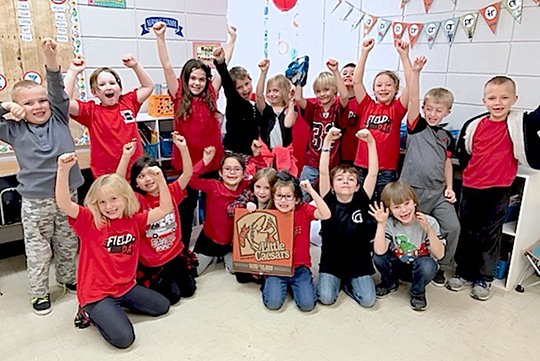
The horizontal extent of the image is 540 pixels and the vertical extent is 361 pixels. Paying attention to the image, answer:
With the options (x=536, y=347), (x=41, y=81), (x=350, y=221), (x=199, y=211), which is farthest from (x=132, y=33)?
(x=536, y=347)

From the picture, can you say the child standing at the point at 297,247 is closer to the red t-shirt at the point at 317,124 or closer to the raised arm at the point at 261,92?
the red t-shirt at the point at 317,124

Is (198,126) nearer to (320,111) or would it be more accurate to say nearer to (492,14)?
(320,111)

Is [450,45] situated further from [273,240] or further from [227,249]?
[227,249]

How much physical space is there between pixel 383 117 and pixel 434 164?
34 cm

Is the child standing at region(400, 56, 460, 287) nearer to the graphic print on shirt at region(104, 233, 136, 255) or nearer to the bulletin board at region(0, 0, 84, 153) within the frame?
the graphic print on shirt at region(104, 233, 136, 255)

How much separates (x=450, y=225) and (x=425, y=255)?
0.77ft

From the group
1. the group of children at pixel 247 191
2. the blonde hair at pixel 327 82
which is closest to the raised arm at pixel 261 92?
the group of children at pixel 247 191

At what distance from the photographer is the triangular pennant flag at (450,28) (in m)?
2.63

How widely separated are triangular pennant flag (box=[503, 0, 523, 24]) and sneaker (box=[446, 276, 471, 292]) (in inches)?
53.4

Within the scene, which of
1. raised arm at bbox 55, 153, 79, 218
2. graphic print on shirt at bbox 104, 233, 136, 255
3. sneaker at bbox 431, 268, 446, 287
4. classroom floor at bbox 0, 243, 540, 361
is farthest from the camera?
sneaker at bbox 431, 268, 446, 287

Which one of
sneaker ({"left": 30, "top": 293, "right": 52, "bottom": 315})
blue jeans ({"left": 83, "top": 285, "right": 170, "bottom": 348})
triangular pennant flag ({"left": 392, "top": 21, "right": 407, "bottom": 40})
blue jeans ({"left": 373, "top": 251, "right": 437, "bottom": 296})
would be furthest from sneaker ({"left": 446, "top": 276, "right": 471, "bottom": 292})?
sneaker ({"left": 30, "top": 293, "right": 52, "bottom": 315})

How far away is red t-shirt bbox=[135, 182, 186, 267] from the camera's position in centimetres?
211

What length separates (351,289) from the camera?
2238 mm

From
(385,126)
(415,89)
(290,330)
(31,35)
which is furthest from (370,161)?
(31,35)
